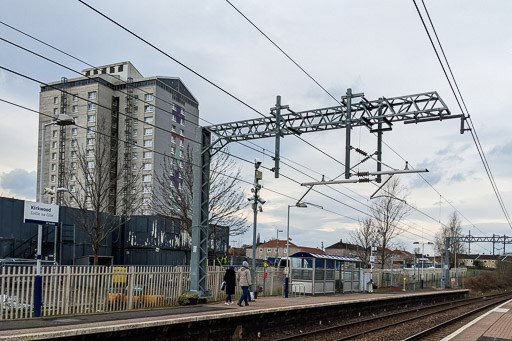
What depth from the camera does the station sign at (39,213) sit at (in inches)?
625

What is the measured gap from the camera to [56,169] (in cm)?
8306

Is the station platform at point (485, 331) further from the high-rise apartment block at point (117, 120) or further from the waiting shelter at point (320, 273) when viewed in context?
the high-rise apartment block at point (117, 120)

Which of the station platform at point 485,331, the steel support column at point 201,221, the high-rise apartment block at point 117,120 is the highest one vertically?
the high-rise apartment block at point 117,120

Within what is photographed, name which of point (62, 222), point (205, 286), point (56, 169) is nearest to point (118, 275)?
point (205, 286)

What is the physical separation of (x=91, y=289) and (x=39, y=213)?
294 cm

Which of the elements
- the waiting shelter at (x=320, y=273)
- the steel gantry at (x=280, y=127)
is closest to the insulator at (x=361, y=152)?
the steel gantry at (x=280, y=127)

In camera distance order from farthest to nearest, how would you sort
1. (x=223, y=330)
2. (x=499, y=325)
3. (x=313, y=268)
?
1. (x=313, y=268)
2. (x=499, y=325)
3. (x=223, y=330)

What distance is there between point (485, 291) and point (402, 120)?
52.5 m

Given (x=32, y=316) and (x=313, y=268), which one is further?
(x=313, y=268)

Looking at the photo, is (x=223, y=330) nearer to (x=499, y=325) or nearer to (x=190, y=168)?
(x=499, y=325)

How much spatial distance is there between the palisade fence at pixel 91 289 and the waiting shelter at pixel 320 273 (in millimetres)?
10771

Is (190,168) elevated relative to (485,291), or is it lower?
elevated

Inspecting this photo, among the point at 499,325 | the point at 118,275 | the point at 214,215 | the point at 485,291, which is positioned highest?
the point at 214,215

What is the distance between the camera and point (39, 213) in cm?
1614
